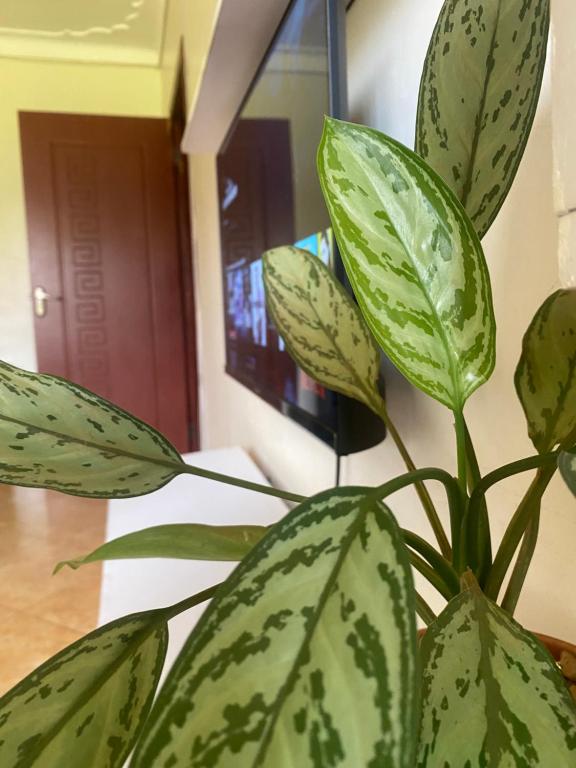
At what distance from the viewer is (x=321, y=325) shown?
19.8 inches

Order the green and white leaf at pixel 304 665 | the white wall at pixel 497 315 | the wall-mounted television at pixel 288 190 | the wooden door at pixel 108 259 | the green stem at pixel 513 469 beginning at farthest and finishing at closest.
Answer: the wooden door at pixel 108 259 → the wall-mounted television at pixel 288 190 → the white wall at pixel 497 315 → the green stem at pixel 513 469 → the green and white leaf at pixel 304 665

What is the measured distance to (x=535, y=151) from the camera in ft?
1.55

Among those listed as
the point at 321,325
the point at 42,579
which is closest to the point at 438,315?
the point at 321,325

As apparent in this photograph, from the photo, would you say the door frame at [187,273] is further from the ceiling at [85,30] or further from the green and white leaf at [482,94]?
the green and white leaf at [482,94]

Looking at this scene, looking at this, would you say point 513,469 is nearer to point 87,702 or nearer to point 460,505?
point 460,505

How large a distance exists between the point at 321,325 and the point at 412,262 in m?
0.23

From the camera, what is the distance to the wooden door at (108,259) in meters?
3.07

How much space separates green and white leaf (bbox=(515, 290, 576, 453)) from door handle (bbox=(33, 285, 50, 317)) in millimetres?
3121

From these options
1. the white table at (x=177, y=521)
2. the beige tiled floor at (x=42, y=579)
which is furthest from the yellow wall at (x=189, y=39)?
the beige tiled floor at (x=42, y=579)

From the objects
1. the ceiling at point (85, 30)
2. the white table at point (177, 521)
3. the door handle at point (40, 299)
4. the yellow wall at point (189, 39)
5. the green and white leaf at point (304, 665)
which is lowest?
the white table at point (177, 521)

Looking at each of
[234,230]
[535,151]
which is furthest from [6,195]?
[535,151]

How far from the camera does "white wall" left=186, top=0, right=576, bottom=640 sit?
0.47m

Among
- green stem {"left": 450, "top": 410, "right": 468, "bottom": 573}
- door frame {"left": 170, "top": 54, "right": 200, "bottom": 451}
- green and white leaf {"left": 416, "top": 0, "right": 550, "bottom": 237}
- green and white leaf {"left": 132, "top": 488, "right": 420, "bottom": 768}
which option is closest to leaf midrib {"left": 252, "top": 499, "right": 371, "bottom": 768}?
green and white leaf {"left": 132, "top": 488, "right": 420, "bottom": 768}

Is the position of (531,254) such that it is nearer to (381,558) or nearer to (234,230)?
(381,558)
